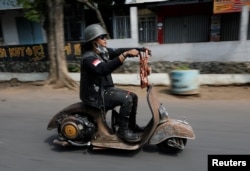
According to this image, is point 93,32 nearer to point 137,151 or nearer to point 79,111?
point 79,111

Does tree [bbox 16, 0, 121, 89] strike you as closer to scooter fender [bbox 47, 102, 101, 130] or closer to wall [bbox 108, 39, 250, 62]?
wall [bbox 108, 39, 250, 62]

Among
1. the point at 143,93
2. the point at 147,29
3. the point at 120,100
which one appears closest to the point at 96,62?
the point at 120,100

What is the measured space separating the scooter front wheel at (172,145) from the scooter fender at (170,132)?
12 centimetres

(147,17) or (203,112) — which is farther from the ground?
(147,17)

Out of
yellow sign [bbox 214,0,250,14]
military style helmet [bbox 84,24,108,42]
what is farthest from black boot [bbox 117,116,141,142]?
yellow sign [bbox 214,0,250,14]

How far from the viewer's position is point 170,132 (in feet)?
13.4

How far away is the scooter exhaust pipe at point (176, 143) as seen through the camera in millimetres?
4180

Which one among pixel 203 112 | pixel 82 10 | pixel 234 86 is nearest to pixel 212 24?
pixel 82 10

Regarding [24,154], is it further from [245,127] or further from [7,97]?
[7,97]

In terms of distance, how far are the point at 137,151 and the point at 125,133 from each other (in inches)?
16.6

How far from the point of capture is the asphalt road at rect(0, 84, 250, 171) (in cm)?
409

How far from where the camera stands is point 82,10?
19.7 metres

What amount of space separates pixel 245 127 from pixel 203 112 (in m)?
1.19

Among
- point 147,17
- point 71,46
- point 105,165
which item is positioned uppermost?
point 147,17
